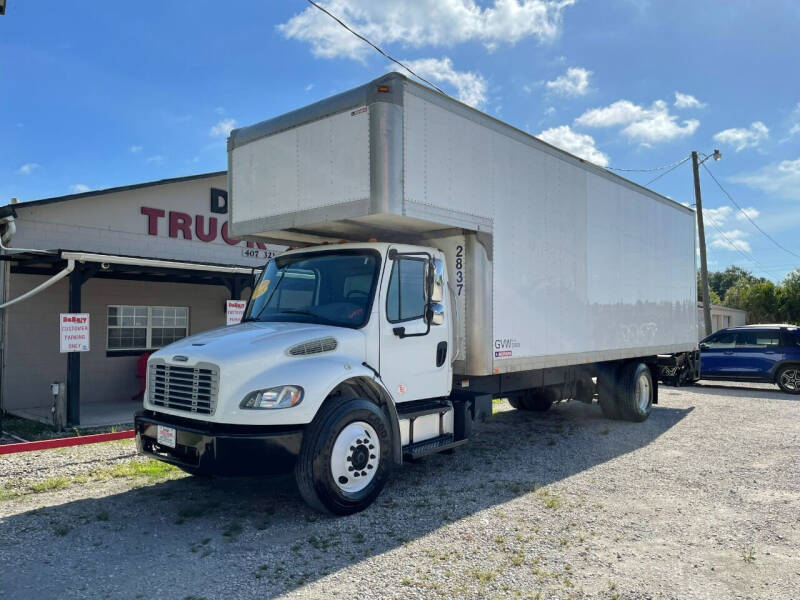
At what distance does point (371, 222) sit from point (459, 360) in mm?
1806

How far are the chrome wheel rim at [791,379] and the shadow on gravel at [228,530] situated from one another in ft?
34.3

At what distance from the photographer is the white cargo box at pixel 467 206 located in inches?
223

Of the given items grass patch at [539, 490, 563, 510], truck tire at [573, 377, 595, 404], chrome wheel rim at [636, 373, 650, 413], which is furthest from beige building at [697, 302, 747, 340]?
grass patch at [539, 490, 563, 510]

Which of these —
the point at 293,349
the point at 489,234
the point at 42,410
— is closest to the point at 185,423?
the point at 293,349

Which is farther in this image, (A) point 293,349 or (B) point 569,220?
(B) point 569,220

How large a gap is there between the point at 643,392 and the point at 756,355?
24.2ft

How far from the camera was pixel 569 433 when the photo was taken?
9203mm

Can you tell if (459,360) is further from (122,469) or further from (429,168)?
(122,469)

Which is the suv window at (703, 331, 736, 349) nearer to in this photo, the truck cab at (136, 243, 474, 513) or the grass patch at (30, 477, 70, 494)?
the truck cab at (136, 243, 474, 513)

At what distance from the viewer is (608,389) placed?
32.8 ft

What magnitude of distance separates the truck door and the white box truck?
19mm

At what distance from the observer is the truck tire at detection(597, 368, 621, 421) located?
9945 millimetres

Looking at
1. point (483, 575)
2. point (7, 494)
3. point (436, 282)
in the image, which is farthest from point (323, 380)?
point (7, 494)

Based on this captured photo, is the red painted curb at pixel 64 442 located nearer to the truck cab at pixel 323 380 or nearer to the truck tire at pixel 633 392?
the truck cab at pixel 323 380
